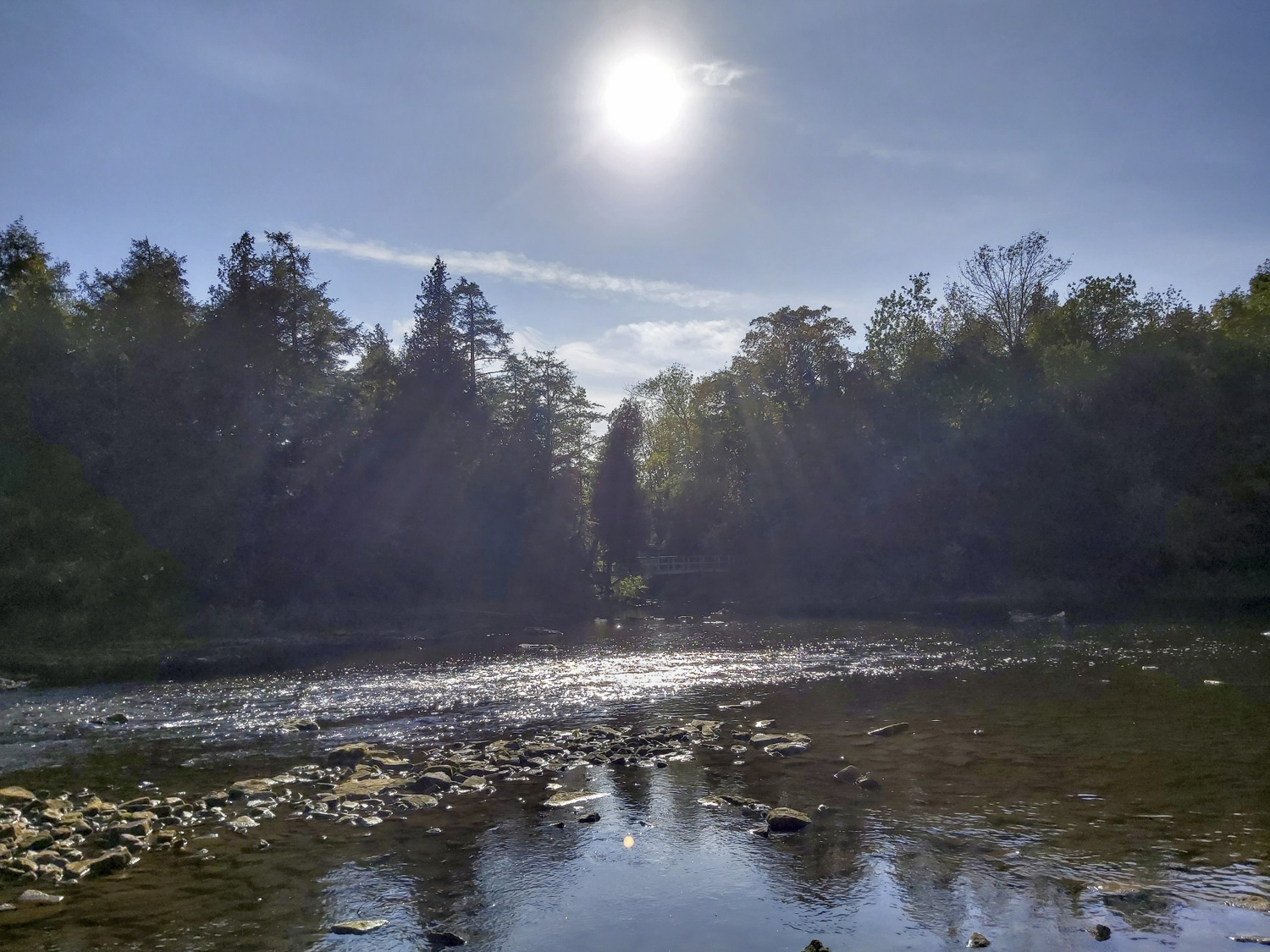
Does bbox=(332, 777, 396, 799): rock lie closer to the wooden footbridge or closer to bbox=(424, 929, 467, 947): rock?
bbox=(424, 929, 467, 947): rock

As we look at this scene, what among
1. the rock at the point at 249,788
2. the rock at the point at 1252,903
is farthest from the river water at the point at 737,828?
the rock at the point at 249,788

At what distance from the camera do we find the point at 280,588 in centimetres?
4516

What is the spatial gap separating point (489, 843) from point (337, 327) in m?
53.3

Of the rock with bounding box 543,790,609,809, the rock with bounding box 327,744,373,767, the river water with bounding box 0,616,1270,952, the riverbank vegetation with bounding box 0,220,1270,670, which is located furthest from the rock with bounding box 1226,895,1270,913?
the riverbank vegetation with bounding box 0,220,1270,670

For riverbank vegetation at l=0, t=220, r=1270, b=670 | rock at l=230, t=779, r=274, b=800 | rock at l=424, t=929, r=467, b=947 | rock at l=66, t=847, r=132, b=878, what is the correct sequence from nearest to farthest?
rock at l=424, t=929, r=467, b=947
rock at l=66, t=847, r=132, b=878
rock at l=230, t=779, r=274, b=800
riverbank vegetation at l=0, t=220, r=1270, b=670

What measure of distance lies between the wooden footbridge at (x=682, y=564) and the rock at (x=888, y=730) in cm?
5046

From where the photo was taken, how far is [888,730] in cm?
1571

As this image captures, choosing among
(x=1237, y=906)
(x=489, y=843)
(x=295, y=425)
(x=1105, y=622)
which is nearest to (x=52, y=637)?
(x=295, y=425)

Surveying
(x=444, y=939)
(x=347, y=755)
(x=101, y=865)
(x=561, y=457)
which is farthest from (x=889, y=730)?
(x=561, y=457)

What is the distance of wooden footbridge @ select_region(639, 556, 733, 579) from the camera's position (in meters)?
67.1

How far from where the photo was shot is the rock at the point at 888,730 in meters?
15.6

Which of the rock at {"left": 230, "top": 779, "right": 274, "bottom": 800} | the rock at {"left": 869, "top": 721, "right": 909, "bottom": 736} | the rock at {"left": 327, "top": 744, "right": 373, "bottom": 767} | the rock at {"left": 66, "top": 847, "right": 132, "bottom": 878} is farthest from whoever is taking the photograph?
the rock at {"left": 869, "top": 721, "right": 909, "bottom": 736}

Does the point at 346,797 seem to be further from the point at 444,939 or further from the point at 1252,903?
the point at 1252,903

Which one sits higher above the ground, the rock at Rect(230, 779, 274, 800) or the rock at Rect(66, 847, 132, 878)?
the rock at Rect(66, 847, 132, 878)
